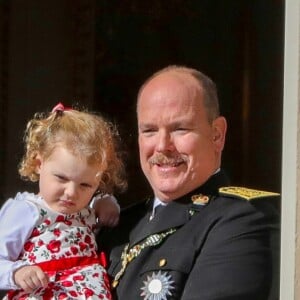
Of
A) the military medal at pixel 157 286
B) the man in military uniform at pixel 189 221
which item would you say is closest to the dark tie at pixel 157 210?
the man in military uniform at pixel 189 221

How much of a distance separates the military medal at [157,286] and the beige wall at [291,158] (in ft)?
1.02

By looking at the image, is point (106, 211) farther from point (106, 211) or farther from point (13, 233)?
point (13, 233)

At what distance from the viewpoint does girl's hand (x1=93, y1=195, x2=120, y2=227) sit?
282 centimetres

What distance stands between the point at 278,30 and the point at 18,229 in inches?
80.7

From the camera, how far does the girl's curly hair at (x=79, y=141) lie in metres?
2.66

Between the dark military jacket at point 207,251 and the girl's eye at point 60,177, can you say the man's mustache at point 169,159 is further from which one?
the girl's eye at point 60,177

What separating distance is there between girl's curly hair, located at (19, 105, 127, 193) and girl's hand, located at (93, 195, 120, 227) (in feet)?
0.10

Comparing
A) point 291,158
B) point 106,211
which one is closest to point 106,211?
point 106,211

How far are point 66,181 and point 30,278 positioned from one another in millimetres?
256

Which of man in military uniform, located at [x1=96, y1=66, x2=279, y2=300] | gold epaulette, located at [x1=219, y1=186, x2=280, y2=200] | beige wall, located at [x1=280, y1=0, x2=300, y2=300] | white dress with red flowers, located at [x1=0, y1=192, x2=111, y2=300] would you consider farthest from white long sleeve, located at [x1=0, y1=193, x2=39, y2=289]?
beige wall, located at [x1=280, y1=0, x2=300, y2=300]

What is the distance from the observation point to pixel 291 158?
7.29 feet

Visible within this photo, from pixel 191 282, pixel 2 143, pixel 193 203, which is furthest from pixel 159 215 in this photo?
pixel 2 143

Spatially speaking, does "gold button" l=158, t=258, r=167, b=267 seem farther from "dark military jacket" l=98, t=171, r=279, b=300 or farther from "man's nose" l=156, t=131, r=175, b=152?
"man's nose" l=156, t=131, r=175, b=152

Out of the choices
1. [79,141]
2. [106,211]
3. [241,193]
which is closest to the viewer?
[241,193]
